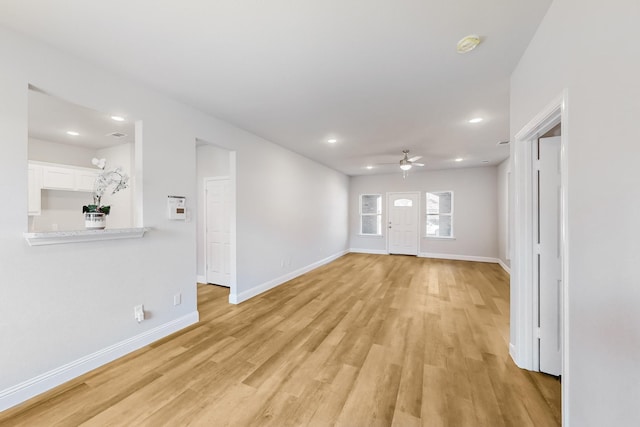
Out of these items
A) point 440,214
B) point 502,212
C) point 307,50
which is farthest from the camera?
point 440,214

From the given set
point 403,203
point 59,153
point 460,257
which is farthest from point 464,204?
point 59,153

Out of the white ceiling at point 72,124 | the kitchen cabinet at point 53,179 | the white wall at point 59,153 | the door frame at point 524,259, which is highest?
the white ceiling at point 72,124

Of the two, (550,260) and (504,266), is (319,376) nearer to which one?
(550,260)

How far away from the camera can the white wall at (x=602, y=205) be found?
35.8 inches

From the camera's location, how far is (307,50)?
198 centimetres

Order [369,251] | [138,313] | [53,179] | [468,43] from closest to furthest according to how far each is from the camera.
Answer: [468,43] < [138,313] < [53,179] < [369,251]

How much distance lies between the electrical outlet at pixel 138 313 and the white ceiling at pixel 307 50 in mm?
2300

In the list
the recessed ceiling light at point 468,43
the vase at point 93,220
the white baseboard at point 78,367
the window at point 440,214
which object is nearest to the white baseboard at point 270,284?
the white baseboard at point 78,367

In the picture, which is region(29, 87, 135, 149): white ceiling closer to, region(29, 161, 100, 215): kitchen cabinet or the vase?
region(29, 161, 100, 215): kitchen cabinet

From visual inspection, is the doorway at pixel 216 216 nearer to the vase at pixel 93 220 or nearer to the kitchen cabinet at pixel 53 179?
the kitchen cabinet at pixel 53 179

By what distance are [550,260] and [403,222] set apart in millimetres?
5944

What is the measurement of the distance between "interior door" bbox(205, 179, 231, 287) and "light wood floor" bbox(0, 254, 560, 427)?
3.89 ft

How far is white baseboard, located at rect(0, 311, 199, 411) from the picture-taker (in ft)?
5.73

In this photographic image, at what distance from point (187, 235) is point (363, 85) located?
2.66 m
